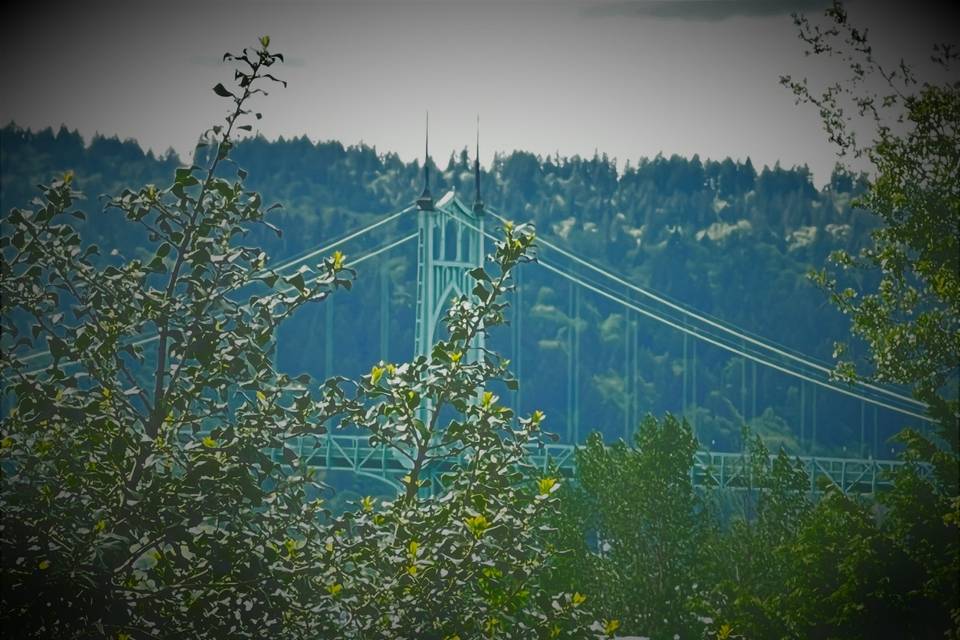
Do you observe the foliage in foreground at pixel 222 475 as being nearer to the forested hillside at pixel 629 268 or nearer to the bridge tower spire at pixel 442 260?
the bridge tower spire at pixel 442 260

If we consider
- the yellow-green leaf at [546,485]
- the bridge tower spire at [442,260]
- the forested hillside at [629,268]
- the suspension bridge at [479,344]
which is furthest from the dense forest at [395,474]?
the forested hillside at [629,268]

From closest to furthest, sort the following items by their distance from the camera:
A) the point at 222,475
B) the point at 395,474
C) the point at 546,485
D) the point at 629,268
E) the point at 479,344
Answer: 1. the point at 222,475
2. the point at 546,485
3. the point at 479,344
4. the point at 395,474
5. the point at 629,268

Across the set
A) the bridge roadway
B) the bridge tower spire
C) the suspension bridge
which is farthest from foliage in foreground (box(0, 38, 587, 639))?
the bridge roadway

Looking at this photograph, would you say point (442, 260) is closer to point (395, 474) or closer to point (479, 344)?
point (479, 344)

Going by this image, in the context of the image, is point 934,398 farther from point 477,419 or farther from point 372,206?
point 372,206

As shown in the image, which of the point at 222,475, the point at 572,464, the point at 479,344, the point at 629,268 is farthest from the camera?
the point at 629,268

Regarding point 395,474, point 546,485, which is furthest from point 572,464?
point 546,485
